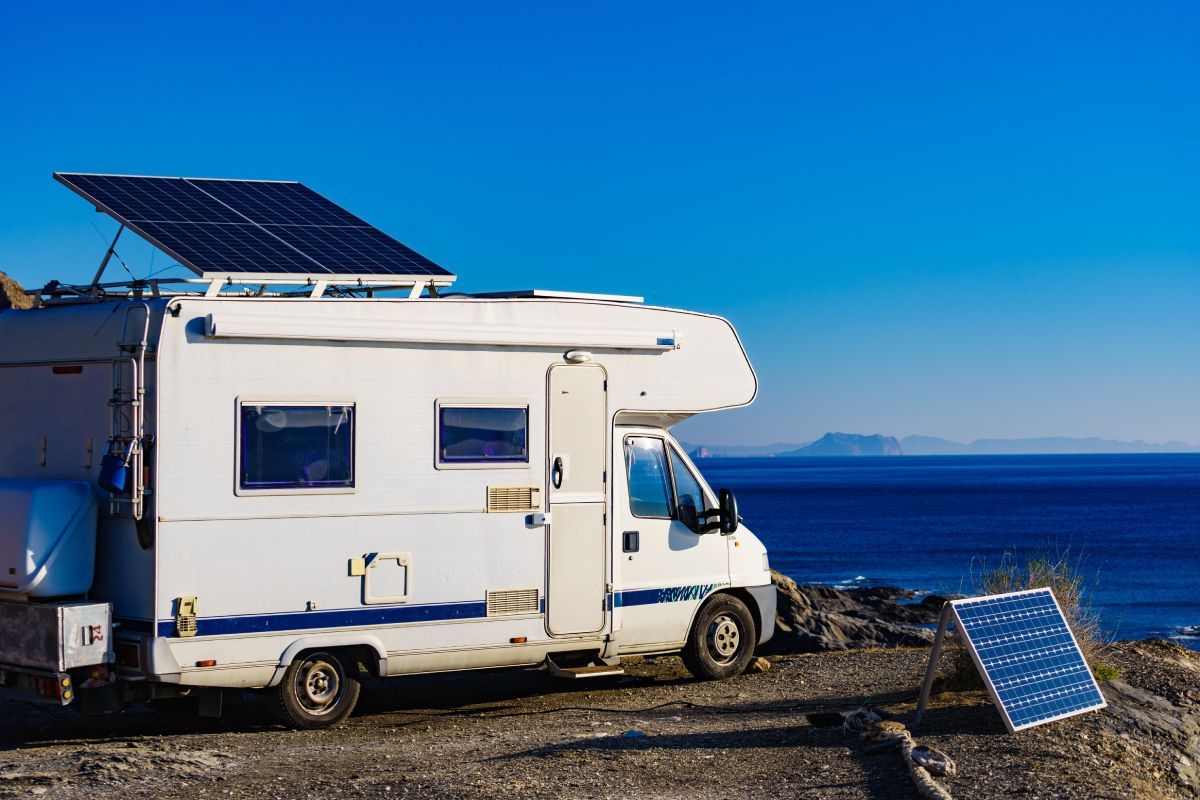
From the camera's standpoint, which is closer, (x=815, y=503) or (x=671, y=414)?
(x=671, y=414)

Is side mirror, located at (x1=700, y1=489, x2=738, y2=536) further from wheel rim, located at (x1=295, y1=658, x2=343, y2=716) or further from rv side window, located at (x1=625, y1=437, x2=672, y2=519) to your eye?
wheel rim, located at (x1=295, y1=658, x2=343, y2=716)

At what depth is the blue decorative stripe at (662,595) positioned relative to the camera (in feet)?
35.7

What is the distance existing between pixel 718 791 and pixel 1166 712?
13.3 feet

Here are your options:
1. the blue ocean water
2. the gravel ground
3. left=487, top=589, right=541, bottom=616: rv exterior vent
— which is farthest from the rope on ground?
the blue ocean water

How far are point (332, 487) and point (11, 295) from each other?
2349 centimetres

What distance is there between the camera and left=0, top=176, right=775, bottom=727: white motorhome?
875 centimetres

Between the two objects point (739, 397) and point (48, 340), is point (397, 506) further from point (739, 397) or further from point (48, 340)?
point (739, 397)

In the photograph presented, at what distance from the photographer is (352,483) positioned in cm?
948

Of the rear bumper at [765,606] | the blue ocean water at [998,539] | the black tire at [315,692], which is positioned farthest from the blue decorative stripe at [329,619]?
the blue ocean water at [998,539]

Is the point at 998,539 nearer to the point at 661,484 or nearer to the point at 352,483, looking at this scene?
the point at 661,484

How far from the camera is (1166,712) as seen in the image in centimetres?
983

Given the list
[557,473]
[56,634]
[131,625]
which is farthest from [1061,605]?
[56,634]

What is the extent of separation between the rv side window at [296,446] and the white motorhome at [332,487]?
0.02 meters

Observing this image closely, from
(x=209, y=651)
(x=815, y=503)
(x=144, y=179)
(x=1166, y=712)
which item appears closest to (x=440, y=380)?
(x=209, y=651)
